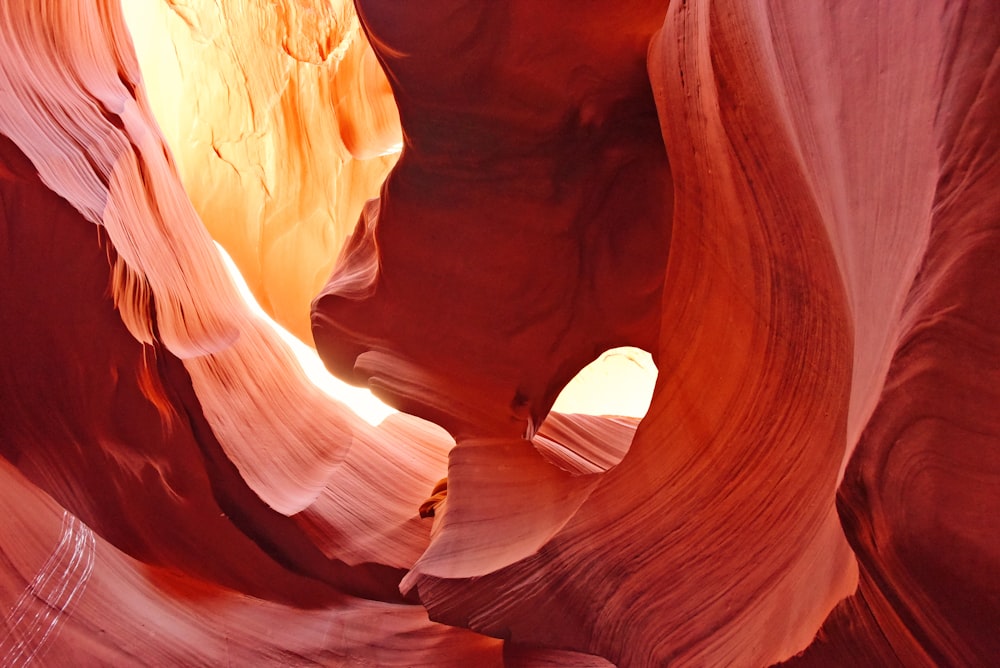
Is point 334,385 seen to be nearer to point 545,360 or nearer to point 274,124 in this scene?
point 274,124

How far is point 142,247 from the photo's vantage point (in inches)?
78.7

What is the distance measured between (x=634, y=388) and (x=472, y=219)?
74.6 inches

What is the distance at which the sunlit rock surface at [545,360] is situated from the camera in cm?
77

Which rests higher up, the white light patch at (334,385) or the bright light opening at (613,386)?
the bright light opening at (613,386)

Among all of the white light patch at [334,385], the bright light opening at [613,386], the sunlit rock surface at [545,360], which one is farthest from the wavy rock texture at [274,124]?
the bright light opening at [613,386]

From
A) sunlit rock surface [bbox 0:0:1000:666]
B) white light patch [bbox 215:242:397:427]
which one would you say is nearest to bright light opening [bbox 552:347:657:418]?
white light patch [bbox 215:242:397:427]

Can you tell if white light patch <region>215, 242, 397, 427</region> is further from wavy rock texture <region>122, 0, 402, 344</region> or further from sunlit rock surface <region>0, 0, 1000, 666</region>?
sunlit rock surface <region>0, 0, 1000, 666</region>

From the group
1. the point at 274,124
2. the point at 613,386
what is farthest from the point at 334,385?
the point at 613,386

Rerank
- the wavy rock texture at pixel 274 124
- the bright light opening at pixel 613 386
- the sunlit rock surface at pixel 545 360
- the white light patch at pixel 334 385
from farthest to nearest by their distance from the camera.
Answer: the bright light opening at pixel 613 386 → the wavy rock texture at pixel 274 124 → the white light patch at pixel 334 385 → the sunlit rock surface at pixel 545 360

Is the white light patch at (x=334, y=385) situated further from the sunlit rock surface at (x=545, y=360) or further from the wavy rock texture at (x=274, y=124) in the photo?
the sunlit rock surface at (x=545, y=360)

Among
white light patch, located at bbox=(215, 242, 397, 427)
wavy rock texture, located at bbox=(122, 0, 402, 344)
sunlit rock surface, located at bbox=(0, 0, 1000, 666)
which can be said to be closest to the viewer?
sunlit rock surface, located at bbox=(0, 0, 1000, 666)

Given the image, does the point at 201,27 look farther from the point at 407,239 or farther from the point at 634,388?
the point at 634,388

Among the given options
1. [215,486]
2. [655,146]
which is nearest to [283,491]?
[215,486]

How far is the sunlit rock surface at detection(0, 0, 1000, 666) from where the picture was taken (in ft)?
2.52
